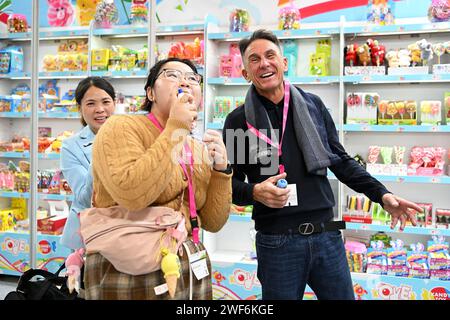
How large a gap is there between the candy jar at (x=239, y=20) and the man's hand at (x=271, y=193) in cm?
267

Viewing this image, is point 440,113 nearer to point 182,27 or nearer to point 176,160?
point 182,27

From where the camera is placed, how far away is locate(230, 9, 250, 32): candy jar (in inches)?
164

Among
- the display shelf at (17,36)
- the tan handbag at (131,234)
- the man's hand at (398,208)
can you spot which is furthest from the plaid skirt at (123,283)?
the display shelf at (17,36)

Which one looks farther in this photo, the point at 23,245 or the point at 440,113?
the point at 23,245

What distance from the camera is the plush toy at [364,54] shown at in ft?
12.5

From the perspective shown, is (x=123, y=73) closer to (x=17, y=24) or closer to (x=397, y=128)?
(x=17, y=24)

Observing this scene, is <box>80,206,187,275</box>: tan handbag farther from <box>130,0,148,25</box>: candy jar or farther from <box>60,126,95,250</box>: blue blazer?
<box>130,0,148,25</box>: candy jar

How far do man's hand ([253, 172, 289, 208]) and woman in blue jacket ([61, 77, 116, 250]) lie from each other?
0.70 meters

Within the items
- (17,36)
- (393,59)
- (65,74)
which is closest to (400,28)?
(393,59)
